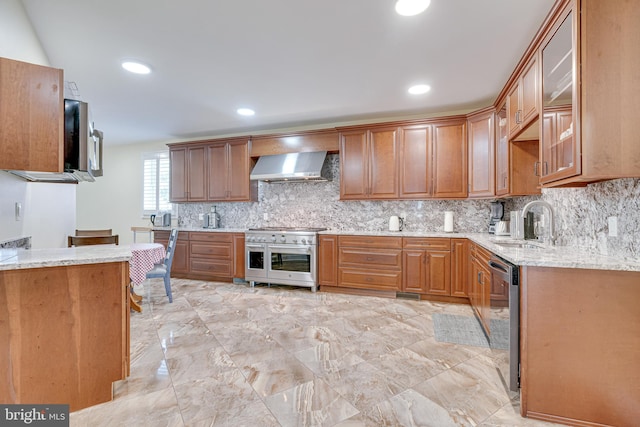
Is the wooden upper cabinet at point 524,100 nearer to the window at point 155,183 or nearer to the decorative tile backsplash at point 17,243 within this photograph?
the decorative tile backsplash at point 17,243

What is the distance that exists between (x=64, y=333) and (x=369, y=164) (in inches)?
141

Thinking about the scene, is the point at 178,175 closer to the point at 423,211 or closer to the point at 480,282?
the point at 423,211

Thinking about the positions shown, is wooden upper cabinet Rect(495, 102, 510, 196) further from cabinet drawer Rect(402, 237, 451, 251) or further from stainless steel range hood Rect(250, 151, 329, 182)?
stainless steel range hood Rect(250, 151, 329, 182)

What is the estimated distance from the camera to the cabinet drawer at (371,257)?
3844mm

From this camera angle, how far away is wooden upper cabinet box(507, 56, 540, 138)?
7.27 ft

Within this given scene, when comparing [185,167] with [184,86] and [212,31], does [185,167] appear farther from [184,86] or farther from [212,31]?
[212,31]

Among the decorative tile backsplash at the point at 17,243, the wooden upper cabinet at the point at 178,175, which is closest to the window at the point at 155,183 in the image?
the wooden upper cabinet at the point at 178,175

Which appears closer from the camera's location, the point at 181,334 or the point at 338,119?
the point at 181,334

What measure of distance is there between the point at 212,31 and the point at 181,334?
2.61 m

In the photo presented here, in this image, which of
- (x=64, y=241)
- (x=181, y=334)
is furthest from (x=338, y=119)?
(x=64, y=241)

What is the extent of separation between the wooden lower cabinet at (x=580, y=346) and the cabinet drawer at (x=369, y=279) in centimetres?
220

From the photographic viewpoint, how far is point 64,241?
3395 mm

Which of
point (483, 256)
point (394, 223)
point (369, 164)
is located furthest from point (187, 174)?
point (483, 256)

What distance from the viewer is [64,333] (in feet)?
5.38
